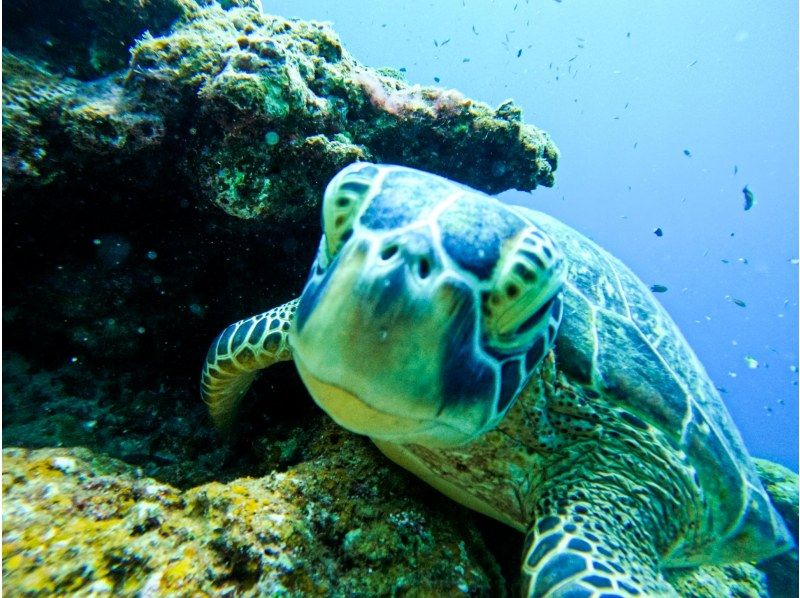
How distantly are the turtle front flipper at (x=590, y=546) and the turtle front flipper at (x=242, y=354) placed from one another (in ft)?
5.12

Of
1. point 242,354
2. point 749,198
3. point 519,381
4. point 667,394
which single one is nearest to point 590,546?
point 519,381

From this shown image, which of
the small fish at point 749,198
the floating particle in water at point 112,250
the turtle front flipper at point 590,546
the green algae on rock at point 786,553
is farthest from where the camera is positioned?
the small fish at point 749,198

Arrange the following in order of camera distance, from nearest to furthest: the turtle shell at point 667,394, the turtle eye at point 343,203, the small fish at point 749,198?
1. the turtle eye at point 343,203
2. the turtle shell at point 667,394
3. the small fish at point 749,198

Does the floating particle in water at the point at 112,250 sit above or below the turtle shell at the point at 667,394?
below

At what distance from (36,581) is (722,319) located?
109845 millimetres

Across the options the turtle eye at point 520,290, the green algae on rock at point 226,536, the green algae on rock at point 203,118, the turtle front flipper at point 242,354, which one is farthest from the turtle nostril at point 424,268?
the green algae on rock at point 203,118

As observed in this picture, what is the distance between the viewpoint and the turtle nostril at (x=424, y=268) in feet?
3.70

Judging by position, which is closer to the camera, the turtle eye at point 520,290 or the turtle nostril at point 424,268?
the turtle nostril at point 424,268

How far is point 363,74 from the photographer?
3418 mm

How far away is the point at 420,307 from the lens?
108 centimetres

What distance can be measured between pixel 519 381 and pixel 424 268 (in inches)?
22.5

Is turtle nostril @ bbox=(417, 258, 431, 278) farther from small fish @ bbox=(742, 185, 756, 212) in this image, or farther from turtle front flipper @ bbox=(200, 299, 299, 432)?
small fish @ bbox=(742, 185, 756, 212)

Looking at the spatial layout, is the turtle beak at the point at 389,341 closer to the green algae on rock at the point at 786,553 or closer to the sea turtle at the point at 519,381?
the sea turtle at the point at 519,381

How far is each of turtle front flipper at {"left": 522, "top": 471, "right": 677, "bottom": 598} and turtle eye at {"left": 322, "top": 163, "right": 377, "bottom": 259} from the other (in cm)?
141
